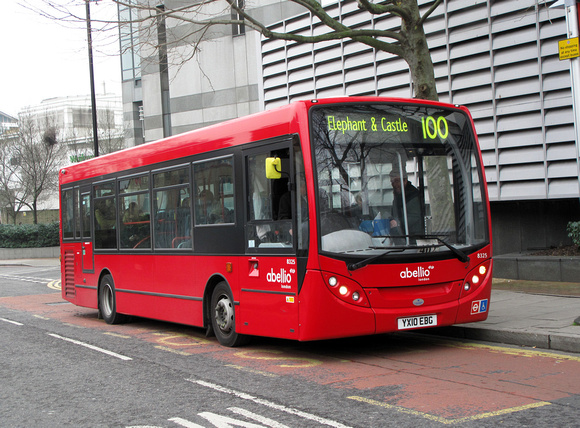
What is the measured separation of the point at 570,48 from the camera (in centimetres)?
862

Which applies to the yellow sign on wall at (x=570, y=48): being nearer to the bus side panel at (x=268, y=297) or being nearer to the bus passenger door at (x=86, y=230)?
the bus side panel at (x=268, y=297)

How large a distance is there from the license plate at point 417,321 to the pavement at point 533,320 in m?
1.09

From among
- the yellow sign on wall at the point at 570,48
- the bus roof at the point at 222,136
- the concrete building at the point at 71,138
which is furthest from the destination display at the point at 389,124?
the concrete building at the point at 71,138

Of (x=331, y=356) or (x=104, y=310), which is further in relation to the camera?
(x=104, y=310)

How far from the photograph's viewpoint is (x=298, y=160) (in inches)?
319

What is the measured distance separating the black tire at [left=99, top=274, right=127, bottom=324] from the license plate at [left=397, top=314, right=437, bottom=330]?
6541 mm

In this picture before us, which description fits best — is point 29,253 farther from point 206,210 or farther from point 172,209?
point 206,210

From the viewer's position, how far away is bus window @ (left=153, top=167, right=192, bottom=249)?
10.5m

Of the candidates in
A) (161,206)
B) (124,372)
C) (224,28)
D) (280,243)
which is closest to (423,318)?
(280,243)

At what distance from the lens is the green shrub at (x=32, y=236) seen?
41.2 m

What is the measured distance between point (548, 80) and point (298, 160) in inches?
317

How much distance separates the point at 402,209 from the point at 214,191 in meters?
2.75

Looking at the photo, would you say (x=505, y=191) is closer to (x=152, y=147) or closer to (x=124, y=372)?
(x=152, y=147)

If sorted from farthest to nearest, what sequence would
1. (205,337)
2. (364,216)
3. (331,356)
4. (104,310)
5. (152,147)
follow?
(104,310), (152,147), (205,337), (331,356), (364,216)
